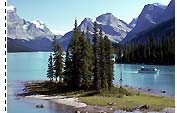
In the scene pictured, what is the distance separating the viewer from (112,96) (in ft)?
45.2

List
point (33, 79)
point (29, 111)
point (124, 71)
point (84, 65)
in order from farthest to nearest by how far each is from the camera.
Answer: point (124, 71) < point (33, 79) < point (84, 65) < point (29, 111)

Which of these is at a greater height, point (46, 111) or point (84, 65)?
point (84, 65)

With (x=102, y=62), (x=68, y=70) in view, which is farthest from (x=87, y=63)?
(x=68, y=70)

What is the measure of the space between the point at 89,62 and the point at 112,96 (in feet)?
9.27

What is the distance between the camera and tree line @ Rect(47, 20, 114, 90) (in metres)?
15.5

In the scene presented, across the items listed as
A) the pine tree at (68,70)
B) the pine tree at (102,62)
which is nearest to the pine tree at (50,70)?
the pine tree at (68,70)

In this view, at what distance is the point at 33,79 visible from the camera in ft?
63.2

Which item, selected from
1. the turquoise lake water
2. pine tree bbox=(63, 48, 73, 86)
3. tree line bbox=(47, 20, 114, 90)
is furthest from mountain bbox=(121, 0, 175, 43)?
pine tree bbox=(63, 48, 73, 86)

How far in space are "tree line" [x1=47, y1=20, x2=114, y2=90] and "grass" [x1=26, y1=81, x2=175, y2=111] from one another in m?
0.47

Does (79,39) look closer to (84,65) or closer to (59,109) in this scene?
(84,65)

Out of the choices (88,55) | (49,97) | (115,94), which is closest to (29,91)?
(49,97)

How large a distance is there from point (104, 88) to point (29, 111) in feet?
17.3

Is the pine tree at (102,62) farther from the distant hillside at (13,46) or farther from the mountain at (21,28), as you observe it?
the distant hillside at (13,46)

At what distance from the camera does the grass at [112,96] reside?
1142 centimetres
